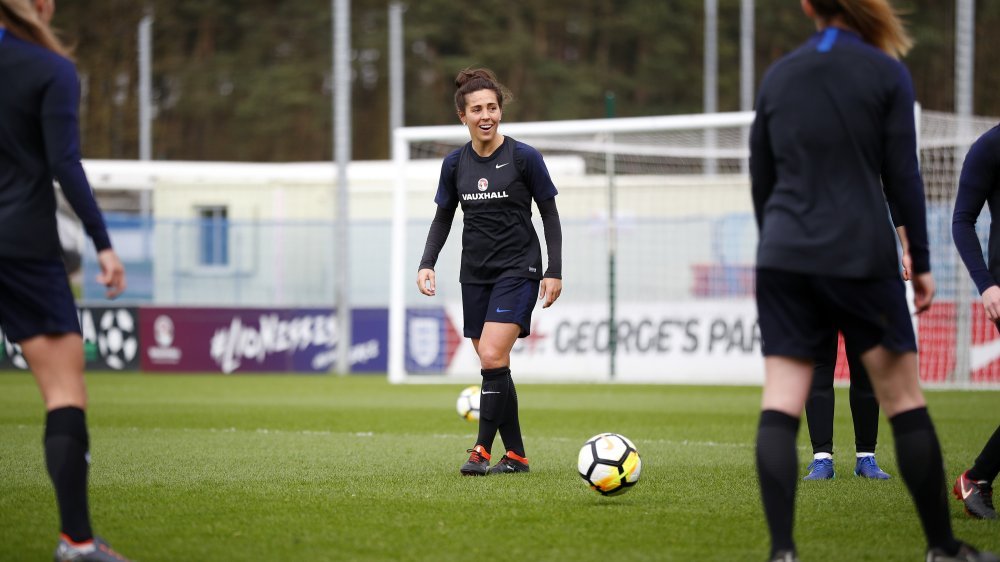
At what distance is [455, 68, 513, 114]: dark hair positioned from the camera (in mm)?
7578

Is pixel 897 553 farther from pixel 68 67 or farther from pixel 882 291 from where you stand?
A: pixel 68 67

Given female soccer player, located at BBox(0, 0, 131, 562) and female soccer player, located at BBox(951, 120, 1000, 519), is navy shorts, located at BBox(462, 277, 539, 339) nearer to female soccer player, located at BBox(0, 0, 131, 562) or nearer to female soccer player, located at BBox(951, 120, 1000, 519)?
female soccer player, located at BBox(951, 120, 1000, 519)

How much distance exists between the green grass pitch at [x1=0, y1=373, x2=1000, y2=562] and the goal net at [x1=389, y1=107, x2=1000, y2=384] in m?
4.34

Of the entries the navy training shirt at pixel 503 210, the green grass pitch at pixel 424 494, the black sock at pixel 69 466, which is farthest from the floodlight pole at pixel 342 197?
the black sock at pixel 69 466

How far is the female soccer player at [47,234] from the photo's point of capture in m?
4.46

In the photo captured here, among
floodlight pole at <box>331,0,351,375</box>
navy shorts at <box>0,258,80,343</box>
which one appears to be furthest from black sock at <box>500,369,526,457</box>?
floodlight pole at <box>331,0,351,375</box>

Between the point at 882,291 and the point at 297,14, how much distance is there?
4294 centimetres

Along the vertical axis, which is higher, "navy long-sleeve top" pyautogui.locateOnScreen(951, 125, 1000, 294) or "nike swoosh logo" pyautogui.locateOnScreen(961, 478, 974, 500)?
"navy long-sleeve top" pyautogui.locateOnScreen(951, 125, 1000, 294)

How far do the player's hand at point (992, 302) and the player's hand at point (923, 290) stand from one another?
4.15ft

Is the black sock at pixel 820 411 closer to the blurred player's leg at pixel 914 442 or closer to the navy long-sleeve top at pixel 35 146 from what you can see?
the blurred player's leg at pixel 914 442

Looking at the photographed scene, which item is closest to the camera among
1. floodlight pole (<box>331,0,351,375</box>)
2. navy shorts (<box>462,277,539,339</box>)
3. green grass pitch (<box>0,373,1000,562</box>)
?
green grass pitch (<box>0,373,1000,562</box>)

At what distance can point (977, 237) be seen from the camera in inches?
235

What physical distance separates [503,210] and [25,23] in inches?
140

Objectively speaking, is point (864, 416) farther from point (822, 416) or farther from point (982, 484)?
point (982, 484)
